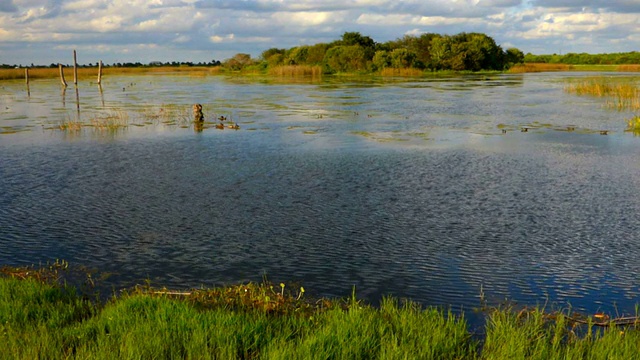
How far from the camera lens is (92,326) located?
19.7 feet

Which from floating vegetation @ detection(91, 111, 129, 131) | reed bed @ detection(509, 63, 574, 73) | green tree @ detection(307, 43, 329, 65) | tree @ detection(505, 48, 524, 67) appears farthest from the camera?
tree @ detection(505, 48, 524, 67)

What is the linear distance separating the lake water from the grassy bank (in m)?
0.91

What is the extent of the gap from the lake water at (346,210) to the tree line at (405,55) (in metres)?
67.5

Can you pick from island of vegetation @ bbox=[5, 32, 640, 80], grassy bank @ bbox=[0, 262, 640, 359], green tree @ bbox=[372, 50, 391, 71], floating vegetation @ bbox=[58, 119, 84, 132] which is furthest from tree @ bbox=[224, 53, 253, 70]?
grassy bank @ bbox=[0, 262, 640, 359]

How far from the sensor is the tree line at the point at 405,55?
9094cm

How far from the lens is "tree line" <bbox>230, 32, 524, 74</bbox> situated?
9094cm

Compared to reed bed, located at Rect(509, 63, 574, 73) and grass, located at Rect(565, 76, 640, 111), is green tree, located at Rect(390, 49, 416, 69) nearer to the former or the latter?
reed bed, located at Rect(509, 63, 574, 73)

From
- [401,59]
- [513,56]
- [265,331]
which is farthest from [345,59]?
[265,331]

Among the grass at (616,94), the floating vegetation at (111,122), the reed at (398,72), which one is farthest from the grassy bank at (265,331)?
the reed at (398,72)

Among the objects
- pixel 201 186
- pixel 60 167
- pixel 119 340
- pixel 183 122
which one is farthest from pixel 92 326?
pixel 183 122

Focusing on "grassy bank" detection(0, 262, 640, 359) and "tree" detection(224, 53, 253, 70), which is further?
"tree" detection(224, 53, 253, 70)

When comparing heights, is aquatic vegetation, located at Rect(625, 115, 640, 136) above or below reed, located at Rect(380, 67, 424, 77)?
below

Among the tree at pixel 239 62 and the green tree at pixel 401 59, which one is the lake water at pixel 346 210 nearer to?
the green tree at pixel 401 59

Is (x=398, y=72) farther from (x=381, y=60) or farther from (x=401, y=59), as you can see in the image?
(x=381, y=60)
